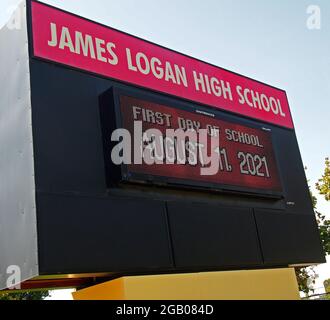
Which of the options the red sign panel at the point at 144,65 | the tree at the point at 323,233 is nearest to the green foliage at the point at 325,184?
the tree at the point at 323,233

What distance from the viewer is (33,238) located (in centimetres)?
441

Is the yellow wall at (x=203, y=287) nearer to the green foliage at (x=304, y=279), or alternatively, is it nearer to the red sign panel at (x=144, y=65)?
the red sign panel at (x=144, y=65)

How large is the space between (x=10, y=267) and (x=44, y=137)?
1.47 metres

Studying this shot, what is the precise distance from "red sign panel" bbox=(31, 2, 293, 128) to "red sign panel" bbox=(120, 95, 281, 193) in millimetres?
697

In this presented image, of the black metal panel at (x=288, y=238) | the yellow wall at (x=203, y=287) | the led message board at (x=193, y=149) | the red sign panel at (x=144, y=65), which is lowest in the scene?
the yellow wall at (x=203, y=287)

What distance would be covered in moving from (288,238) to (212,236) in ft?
5.75

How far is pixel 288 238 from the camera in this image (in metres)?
7.07

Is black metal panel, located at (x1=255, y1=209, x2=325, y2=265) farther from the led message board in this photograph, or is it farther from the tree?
the tree

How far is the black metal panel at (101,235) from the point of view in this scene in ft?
14.7

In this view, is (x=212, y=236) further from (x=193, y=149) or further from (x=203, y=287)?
(x=193, y=149)

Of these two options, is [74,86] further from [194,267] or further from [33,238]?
Answer: [194,267]

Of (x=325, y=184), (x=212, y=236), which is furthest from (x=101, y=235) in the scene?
(x=325, y=184)

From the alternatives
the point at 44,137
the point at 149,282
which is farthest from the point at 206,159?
the point at 44,137

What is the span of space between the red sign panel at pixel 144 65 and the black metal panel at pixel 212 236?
74.5 inches
